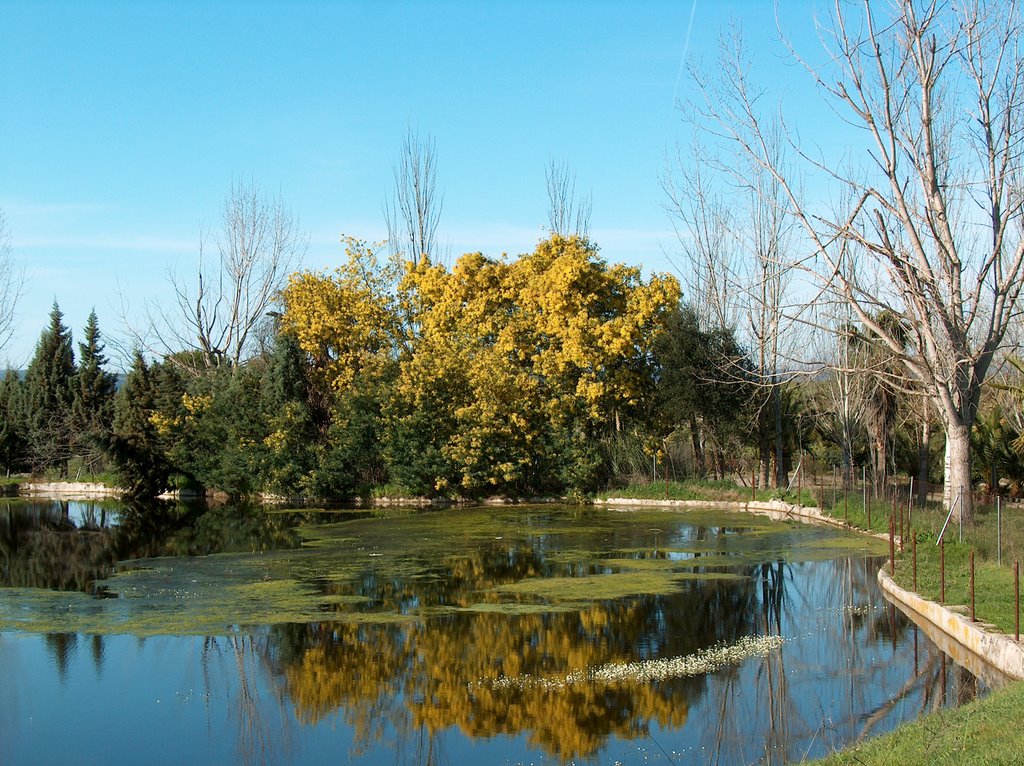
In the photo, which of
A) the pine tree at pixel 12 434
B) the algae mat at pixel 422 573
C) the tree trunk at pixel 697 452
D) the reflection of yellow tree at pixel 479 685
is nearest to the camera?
the reflection of yellow tree at pixel 479 685

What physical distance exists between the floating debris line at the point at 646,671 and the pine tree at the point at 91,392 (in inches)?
1386

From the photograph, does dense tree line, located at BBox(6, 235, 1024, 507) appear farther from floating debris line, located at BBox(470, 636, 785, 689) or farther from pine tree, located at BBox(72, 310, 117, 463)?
floating debris line, located at BBox(470, 636, 785, 689)

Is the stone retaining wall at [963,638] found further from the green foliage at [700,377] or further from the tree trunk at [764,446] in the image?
the tree trunk at [764,446]

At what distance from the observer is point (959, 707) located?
337 inches

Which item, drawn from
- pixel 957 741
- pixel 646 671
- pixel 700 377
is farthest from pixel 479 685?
pixel 700 377

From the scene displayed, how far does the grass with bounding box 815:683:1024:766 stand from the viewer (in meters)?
6.82

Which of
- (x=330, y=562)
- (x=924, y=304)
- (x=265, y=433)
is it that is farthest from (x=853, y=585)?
(x=265, y=433)

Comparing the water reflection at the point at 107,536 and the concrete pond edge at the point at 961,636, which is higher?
the concrete pond edge at the point at 961,636

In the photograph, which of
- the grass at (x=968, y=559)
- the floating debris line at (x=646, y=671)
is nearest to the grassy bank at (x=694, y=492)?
the grass at (x=968, y=559)

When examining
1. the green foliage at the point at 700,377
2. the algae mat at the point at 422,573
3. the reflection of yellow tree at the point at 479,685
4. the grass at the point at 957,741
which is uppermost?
the green foliage at the point at 700,377

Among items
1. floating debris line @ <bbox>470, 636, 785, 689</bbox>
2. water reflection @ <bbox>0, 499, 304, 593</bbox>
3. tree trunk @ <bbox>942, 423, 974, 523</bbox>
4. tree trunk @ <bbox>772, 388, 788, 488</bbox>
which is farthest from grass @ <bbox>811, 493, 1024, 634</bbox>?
water reflection @ <bbox>0, 499, 304, 593</bbox>

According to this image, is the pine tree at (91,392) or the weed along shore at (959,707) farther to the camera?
the pine tree at (91,392)

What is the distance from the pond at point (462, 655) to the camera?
9.31m

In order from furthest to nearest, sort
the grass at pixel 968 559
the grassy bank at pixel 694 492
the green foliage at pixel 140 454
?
the green foliage at pixel 140 454, the grassy bank at pixel 694 492, the grass at pixel 968 559
